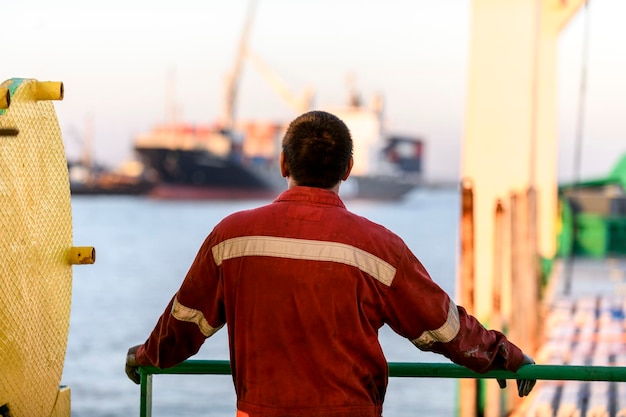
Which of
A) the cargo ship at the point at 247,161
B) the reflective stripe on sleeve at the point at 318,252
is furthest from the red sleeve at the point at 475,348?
the cargo ship at the point at 247,161

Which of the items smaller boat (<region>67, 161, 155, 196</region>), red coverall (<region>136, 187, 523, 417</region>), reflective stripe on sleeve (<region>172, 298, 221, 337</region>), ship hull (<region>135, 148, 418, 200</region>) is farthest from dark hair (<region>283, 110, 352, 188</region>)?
smaller boat (<region>67, 161, 155, 196</region>)

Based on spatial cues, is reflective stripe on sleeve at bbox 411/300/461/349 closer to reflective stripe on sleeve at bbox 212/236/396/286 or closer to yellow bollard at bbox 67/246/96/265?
reflective stripe on sleeve at bbox 212/236/396/286

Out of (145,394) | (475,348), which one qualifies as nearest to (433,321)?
Answer: (475,348)

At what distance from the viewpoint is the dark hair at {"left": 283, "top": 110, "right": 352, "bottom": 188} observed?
110 inches

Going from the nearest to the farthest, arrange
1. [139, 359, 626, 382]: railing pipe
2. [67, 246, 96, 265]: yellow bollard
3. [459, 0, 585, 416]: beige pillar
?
[139, 359, 626, 382]: railing pipe
[67, 246, 96, 265]: yellow bollard
[459, 0, 585, 416]: beige pillar

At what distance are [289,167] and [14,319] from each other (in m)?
0.86

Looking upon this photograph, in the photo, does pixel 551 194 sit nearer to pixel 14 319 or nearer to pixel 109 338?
pixel 109 338

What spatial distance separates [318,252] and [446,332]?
0.40 metres

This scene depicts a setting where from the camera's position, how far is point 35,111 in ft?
10.6

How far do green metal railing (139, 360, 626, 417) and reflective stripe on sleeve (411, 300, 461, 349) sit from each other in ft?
1.10

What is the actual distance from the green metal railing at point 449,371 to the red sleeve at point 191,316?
28cm

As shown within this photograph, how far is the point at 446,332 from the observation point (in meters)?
2.84

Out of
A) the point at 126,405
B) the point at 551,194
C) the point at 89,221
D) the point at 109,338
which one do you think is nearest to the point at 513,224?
the point at 551,194

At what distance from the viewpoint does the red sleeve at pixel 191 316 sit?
2.83 m
